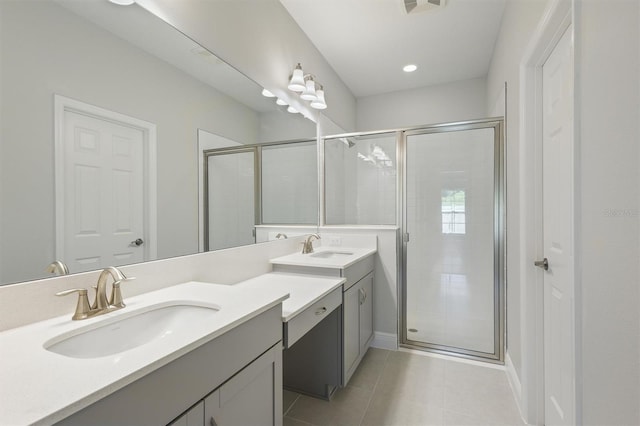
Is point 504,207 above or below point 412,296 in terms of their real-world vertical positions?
above

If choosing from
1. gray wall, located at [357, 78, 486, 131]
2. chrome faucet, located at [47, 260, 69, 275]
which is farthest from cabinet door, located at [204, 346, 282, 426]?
gray wall, located at [357, 78, 486, 131]

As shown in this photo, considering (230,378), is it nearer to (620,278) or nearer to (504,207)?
(620,278)

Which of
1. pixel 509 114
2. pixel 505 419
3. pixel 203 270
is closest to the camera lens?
pixel 203 270

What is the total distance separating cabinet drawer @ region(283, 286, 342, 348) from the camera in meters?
1.21

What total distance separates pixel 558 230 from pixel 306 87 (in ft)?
6.40

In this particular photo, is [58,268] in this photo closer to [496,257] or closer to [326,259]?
[326,259]

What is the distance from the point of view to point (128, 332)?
0.97 m

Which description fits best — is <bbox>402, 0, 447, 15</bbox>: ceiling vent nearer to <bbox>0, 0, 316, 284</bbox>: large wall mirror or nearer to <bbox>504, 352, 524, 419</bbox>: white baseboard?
<bbox>0, 0, 316, 284</bbox>: large wall mirror

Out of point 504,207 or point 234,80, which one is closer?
point 234,80

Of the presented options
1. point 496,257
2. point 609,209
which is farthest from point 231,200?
point 496,257

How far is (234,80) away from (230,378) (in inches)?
59.5

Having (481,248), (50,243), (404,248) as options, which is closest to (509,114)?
(481,248)

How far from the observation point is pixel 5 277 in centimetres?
83

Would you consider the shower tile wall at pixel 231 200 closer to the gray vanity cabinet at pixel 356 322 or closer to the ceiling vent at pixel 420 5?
the gray vanity cabinet at pixel 356 322
